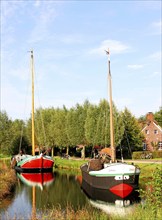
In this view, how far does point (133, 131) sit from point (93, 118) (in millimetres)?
10481

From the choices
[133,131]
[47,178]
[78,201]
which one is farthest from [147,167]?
[133,131]

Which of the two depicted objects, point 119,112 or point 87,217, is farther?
point 119,112

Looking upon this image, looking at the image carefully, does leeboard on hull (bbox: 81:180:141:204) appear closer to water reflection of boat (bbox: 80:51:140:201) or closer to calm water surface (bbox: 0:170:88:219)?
water reflection of boat (bbox: 80:51:140:201)

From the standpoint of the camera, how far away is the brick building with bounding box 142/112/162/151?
69000 mm

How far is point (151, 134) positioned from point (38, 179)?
37.2 metres

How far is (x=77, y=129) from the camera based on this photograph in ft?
187

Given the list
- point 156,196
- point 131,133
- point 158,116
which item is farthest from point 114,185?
point 158,116

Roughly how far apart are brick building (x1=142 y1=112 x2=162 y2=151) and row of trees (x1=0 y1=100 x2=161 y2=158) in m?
5.81

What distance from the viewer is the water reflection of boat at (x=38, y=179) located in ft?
115

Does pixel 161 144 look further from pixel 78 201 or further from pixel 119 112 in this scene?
pixel 78 201

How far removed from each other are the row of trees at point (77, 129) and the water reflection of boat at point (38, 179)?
24.0 feet

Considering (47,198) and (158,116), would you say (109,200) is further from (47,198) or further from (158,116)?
(158,116)

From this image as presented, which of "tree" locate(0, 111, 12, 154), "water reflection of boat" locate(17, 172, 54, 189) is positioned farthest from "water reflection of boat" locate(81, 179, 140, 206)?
"tree" locate(0, 111, 12, 154)

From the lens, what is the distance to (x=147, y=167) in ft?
123
